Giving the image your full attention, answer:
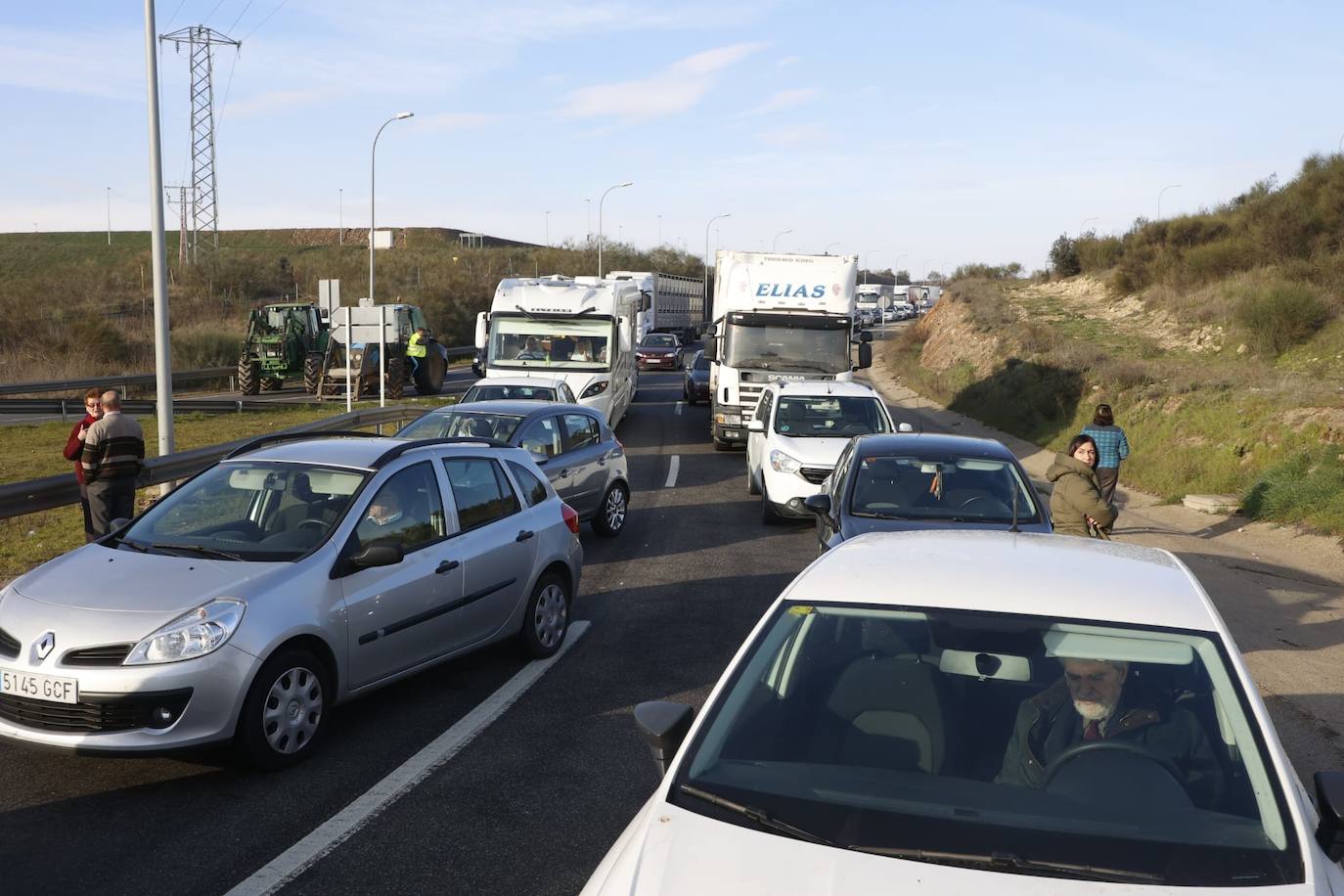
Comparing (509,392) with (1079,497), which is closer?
(1079,497)

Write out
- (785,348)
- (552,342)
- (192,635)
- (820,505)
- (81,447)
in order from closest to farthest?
1. (192,635)
2. (820,505)
3. (81,447)
4. (785,348)
5. (552,342)

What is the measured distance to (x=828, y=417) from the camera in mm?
15695

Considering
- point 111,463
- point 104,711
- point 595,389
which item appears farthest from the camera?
point 595,389

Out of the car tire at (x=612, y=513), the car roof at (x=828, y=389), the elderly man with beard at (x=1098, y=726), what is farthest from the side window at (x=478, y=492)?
the car roof at (x=828, y=389)

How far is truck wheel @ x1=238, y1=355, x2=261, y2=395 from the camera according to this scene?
3494cm

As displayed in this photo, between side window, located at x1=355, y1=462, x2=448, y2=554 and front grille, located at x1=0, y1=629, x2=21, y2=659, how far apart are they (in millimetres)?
1758

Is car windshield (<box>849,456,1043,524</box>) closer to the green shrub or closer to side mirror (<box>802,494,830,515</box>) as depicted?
Answer: side mirror (<box>802,494,830,515</box>)

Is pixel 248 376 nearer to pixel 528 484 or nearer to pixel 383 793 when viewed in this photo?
pixel 528 484

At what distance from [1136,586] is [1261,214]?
1530 inches

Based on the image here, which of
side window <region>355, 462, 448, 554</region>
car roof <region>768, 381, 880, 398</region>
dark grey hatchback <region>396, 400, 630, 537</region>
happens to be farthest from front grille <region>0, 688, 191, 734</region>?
car roof <region>768, 381, 880, 398</region>

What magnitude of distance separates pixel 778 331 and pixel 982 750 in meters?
19.4

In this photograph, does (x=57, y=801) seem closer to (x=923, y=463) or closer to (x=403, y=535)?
(x=403, y=535)

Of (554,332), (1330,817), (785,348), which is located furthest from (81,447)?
(785,348)

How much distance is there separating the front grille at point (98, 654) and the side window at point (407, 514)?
57.0 inches
